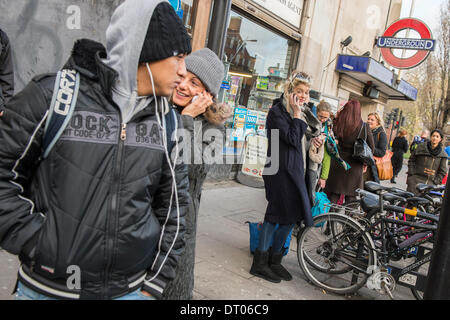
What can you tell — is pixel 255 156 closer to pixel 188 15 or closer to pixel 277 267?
pixel 188 15

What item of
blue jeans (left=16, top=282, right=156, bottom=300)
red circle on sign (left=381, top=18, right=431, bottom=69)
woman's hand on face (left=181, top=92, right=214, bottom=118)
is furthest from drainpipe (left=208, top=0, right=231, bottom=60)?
red circle on sign (left=381, top=18, right=431, bottom=69)

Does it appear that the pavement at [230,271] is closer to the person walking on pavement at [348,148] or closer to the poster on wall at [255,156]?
the person walking on pavement at [348,148]

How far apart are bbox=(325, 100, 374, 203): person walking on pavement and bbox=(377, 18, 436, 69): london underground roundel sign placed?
698 cm

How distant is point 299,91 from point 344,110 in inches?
89.0

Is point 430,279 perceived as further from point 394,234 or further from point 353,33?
point 353,33

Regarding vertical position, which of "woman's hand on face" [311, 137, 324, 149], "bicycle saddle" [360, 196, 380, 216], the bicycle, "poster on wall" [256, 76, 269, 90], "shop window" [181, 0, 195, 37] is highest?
"shop window" [181, 0, 195, 37]

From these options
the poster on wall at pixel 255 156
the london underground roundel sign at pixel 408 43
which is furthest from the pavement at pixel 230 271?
the london underground roundel sign at pixel 408 43

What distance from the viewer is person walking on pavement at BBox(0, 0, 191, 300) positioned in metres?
1.33

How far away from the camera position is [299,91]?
12.7ft

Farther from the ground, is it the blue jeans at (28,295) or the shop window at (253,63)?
the shop window at (253,63)

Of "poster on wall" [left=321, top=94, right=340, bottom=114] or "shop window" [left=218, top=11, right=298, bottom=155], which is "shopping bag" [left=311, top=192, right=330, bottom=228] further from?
"poster on wall" [left=321, top=94, right=340, bottom=114]

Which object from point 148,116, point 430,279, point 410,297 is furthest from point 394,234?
point 148,116

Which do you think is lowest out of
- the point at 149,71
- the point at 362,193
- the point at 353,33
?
the point at 362,193

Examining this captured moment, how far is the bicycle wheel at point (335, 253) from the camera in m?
3.96
